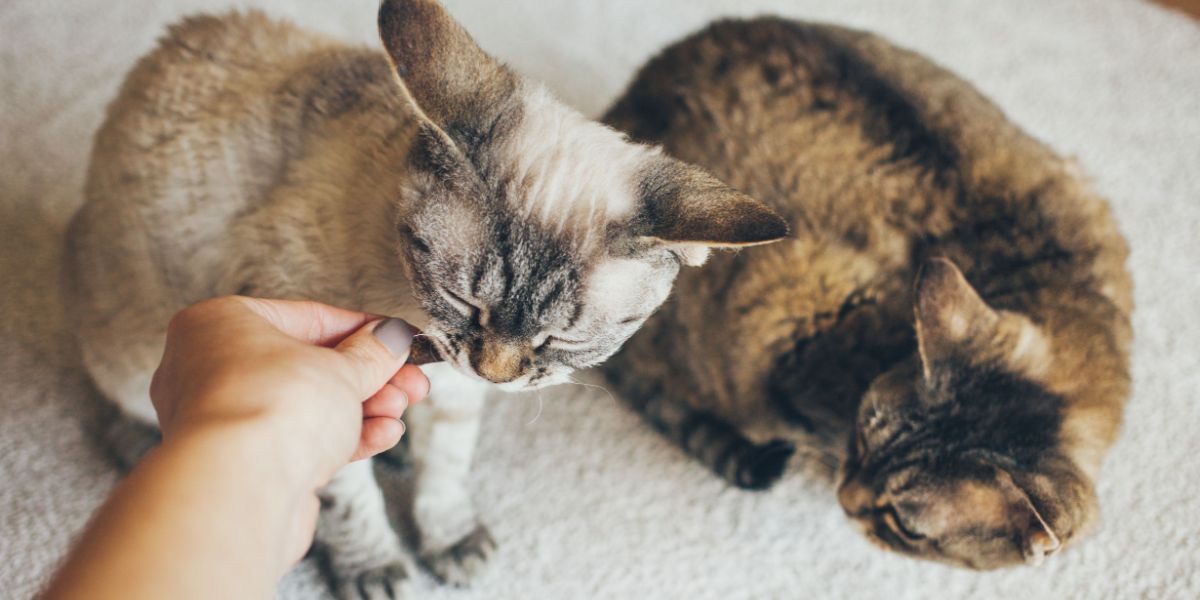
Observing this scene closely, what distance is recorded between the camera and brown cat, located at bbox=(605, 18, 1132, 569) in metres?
1.24

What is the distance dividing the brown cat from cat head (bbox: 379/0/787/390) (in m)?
0.47

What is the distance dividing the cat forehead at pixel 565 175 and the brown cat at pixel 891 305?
50 centimetres

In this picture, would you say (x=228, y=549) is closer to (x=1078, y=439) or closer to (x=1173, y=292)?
(x=1078, y=439)

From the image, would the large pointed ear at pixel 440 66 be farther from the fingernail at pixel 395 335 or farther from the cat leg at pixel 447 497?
the cat leg at pixel 447 497

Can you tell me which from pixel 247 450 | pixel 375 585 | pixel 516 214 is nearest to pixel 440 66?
pixel 516 214

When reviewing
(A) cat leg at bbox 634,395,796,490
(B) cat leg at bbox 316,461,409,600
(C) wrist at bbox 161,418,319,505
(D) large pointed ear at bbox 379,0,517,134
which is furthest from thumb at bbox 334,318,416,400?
(A) cat leg at bbox 634,395,796,490

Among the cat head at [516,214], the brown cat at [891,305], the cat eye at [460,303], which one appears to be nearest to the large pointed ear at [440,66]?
the cat head at [516,214]

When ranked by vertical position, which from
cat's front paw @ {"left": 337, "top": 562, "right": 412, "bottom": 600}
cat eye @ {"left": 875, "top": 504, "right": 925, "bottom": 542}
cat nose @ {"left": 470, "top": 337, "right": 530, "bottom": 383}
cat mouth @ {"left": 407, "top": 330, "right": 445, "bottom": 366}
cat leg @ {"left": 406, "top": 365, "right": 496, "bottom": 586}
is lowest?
cat's front paw @ {"left": 337, "top": 562, "right": 412, "bottom": 600}

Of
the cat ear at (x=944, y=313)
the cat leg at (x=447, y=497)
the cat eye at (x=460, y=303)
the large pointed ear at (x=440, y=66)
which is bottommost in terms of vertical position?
the cat leg at (x=447, y=497)

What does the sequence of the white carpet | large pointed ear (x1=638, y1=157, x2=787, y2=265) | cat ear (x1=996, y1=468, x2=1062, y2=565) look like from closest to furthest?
1. large pointed ear (x1=638, y1=157, x2=787, y2=265)
2. cat ear (x1=996, y1=468, x2=1062, y2=565)
3. the white carpet

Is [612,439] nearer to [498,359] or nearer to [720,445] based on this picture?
[720,445]

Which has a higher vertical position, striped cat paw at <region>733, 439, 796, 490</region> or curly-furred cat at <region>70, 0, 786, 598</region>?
curly-furred cat at <region>70, 0, 786, 598</region>

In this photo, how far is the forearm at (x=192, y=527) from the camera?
63 centimetres

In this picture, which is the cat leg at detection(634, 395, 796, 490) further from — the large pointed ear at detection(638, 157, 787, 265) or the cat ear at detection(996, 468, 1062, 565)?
the large pointed ear at detection(638, 157, 787, 265)
